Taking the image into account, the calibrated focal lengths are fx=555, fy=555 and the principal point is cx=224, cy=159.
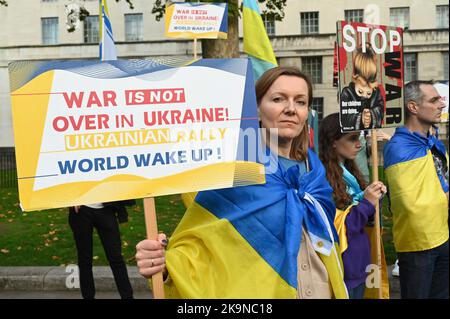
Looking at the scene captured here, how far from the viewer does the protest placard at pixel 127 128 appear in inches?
81.7

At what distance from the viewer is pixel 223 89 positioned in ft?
7.59

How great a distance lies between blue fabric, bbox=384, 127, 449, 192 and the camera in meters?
4.05

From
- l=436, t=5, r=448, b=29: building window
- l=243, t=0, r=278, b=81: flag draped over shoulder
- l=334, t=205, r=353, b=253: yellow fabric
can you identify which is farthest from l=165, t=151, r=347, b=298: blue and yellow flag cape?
l=436, t=5, r=448, b=29: building window

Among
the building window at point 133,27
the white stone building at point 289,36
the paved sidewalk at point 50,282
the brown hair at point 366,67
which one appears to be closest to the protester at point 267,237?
the brown hair at point 366,67

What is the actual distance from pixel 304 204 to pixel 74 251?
568 centimetres

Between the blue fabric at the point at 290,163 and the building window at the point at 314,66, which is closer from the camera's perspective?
the blue fabric at the point at 290,163

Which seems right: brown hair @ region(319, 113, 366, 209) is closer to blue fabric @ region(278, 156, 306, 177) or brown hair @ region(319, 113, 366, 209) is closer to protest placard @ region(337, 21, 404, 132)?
protest placard @ region(337, 21, 404, 132)

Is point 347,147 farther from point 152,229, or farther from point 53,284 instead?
point 53,284

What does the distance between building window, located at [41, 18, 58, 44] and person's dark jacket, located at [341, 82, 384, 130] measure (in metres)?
35.6

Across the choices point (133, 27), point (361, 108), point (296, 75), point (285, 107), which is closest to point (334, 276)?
point (285, 107)

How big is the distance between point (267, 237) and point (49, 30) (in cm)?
3696

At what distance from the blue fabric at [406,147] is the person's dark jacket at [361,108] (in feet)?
1.27

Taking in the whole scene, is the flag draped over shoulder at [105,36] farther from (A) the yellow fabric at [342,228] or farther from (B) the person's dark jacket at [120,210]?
(A) the yellow fabric at [342,228]

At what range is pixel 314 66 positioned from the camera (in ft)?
123
